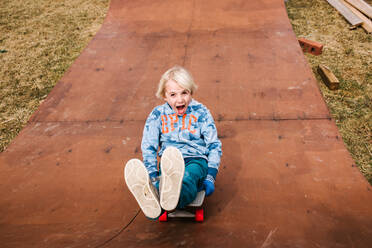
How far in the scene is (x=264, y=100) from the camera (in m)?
2.86

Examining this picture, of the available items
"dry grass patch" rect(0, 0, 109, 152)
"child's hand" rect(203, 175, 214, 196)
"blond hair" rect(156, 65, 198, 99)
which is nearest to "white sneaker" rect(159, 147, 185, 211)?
"child's hand" rect(203, 175, 214, 196)

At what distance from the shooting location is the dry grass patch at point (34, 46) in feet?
12.1

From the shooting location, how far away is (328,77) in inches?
140

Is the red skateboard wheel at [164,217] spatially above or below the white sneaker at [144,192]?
below

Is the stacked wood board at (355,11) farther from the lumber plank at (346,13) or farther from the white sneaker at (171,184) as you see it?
the white sneaker at (171,184)

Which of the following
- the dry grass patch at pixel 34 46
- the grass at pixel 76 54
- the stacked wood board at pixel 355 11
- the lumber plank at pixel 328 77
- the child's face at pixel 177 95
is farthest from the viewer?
the stacked wood board at pixel 355 11

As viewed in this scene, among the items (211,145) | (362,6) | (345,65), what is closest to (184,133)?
(211,145)

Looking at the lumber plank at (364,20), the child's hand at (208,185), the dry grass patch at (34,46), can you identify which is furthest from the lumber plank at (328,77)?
the dry grass patch at (34,46)

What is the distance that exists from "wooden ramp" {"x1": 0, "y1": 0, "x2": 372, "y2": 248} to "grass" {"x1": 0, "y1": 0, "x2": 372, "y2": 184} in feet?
2.02

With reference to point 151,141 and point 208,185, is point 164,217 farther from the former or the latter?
point 151,141

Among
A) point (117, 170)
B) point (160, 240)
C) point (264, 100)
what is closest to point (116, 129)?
point (117, 170)

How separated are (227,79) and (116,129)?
1485 millimetres

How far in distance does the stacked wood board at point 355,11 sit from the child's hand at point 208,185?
4718mm

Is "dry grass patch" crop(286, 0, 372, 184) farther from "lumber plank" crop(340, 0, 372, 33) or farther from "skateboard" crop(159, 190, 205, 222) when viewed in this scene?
"skateboard" crop(159, 190, 205, 222)
